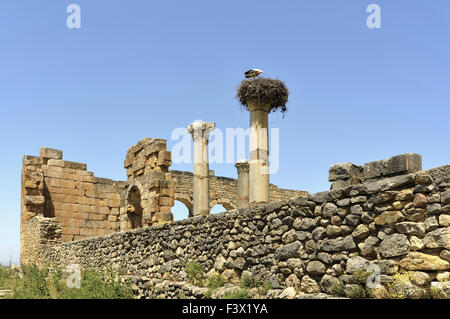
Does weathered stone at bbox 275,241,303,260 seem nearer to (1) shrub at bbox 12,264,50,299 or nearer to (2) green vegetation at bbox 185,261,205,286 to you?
(2) green vegetation at bbox 185,261,205,286

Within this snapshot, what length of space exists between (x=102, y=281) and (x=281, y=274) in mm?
5944

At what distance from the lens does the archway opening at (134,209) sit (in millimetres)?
17880

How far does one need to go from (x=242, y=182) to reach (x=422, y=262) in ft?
45.7

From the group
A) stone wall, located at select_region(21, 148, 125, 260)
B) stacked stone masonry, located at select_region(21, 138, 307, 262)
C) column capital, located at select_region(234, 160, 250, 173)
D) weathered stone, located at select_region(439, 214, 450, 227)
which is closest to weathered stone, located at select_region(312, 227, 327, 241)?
→ weathered stone, located at select_region(439, 214, 450, 227)

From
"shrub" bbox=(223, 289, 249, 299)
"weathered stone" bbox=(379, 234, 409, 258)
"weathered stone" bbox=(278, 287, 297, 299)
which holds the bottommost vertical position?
"shrub" bbox=(223, 289, 249, 299)

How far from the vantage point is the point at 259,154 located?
40.2 ft

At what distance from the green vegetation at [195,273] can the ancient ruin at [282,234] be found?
15cm

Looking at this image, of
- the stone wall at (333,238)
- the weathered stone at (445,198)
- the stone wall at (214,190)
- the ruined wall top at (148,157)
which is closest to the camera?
the weathered stone at (445,198)

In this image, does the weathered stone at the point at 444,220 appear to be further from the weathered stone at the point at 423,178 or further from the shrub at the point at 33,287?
the shrub at the point at 33,287

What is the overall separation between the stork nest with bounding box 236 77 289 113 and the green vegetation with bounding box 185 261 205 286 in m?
5.06

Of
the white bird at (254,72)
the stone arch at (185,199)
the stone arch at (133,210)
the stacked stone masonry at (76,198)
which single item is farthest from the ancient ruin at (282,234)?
the stone arch at (185,199)

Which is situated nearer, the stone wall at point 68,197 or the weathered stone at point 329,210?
the weathered stone at point 329,210

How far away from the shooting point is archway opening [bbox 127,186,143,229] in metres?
17.9
